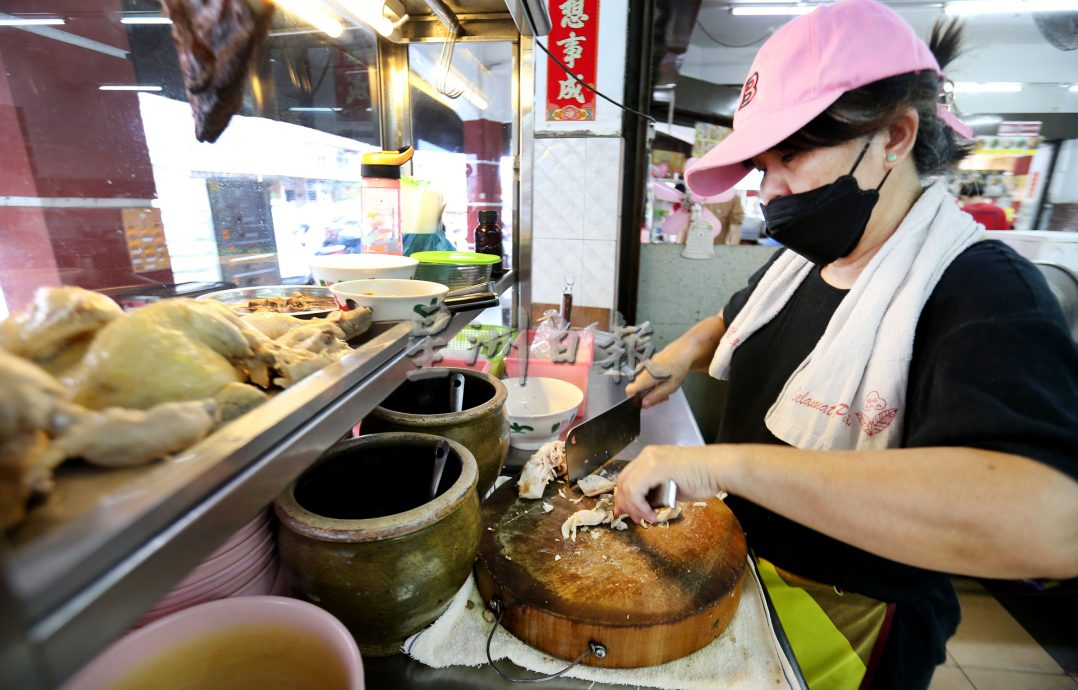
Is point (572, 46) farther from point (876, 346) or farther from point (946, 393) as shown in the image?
point (946, 393)

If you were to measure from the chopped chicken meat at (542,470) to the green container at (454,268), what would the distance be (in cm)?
54

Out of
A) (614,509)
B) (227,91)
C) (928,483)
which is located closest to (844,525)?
(928,483)

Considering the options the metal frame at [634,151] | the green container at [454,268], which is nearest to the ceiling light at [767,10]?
the metal frame at [634,151]

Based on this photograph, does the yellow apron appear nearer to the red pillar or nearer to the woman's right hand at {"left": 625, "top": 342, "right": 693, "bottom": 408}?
the woman's right hand at {"left": 625, "top": 342, "right": 693, "bottom": 408}

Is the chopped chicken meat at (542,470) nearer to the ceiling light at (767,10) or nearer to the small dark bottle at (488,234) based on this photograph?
the small dark bottle at (488,234)

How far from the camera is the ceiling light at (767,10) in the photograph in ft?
10.6

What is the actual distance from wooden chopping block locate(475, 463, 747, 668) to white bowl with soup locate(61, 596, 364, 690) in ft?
1.36

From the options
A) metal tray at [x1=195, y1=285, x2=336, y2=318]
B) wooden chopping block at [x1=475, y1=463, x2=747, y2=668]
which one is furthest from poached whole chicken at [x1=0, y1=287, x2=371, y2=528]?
wooden chopping block at [x1=475, y1=463, x2=747, y2=668]

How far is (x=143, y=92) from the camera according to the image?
1.00 metres

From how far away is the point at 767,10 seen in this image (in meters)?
3.26

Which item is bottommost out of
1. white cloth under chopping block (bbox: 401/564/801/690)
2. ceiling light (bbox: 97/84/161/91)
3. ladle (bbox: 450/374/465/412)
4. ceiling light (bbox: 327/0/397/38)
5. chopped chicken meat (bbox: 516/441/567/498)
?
white cloth under chopping block (bbox: 401/564/801/690)

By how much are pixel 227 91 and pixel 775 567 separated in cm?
163

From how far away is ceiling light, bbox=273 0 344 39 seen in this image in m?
1.28

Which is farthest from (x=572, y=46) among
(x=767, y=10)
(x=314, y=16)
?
(x=314, y=16)
